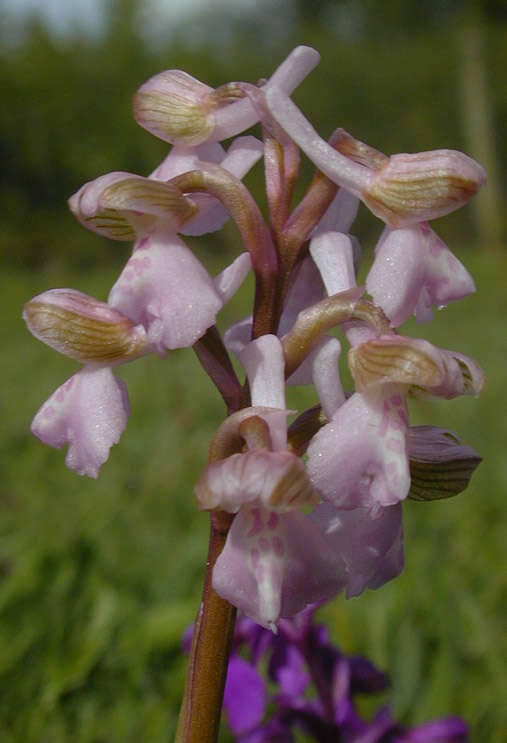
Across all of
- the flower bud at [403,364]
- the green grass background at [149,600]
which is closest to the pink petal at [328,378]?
the flower bud at [403,364]

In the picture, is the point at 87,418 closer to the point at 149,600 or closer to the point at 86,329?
the point at 86,329

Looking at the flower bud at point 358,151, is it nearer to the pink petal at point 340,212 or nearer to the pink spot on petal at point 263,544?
the pink petal at point 340,212

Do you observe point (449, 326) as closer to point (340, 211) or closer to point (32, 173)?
point (340, 211)

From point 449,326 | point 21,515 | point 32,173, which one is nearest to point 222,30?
point 32,173

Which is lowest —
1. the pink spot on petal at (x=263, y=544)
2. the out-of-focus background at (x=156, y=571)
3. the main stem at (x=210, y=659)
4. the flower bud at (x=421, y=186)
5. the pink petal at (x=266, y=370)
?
the out-of-focus background at (x=156, y=571)

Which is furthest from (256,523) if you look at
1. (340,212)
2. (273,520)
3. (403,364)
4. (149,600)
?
(149,600)

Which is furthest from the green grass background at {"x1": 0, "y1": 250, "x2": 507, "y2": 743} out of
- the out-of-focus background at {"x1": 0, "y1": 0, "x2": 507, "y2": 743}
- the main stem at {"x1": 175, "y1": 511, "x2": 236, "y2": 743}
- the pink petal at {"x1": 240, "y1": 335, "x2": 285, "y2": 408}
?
the pink petal at {"x1": 240, "y1": 335, "x2": 285, "y2": 408}
